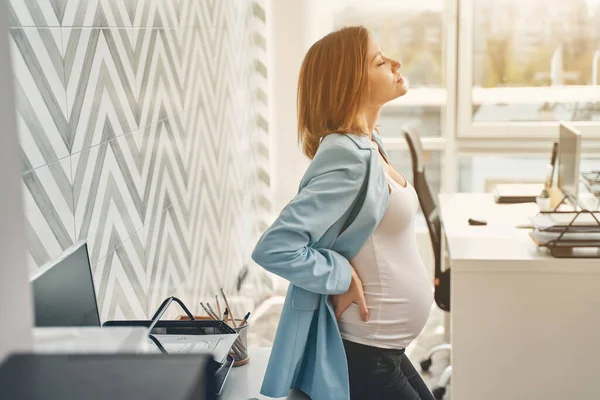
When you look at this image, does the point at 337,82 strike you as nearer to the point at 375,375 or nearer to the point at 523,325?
the point at 375,375

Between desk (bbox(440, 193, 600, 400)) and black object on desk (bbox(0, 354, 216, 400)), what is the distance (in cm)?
231

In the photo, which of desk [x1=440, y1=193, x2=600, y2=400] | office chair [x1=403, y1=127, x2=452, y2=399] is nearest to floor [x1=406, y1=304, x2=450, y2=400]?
office chair [x1=403, y1=127, x2=452, y2=399]

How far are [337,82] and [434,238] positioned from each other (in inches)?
60.0

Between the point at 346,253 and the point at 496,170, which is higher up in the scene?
the point at 346,253

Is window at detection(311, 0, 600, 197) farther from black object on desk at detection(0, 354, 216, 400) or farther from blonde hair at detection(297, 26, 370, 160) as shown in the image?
black object on desk at detection(0, 354, 216, 400)

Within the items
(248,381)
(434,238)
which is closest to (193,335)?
(248,381)

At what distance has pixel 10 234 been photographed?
0.34m

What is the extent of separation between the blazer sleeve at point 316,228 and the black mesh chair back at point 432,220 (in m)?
1.51

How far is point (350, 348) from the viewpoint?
183 cm

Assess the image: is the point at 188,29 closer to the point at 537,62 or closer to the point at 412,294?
the point at 412,294

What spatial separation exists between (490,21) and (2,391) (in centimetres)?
446

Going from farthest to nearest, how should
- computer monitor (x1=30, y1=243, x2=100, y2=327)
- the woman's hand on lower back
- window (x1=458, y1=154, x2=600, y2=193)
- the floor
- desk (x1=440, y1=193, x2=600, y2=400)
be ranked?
window (x1=458, y1=154, x2=600, y2=193)
the floor
desk (x1=440, y1=193, x2=600, y2=400)
the woman's hand on lower back
computer monitor (x1=30, y1=243, x2=100, y2=327)

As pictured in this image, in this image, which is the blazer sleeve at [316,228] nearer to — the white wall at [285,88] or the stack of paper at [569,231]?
the stack of paper at [569,231]

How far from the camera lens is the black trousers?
1.80 metres
